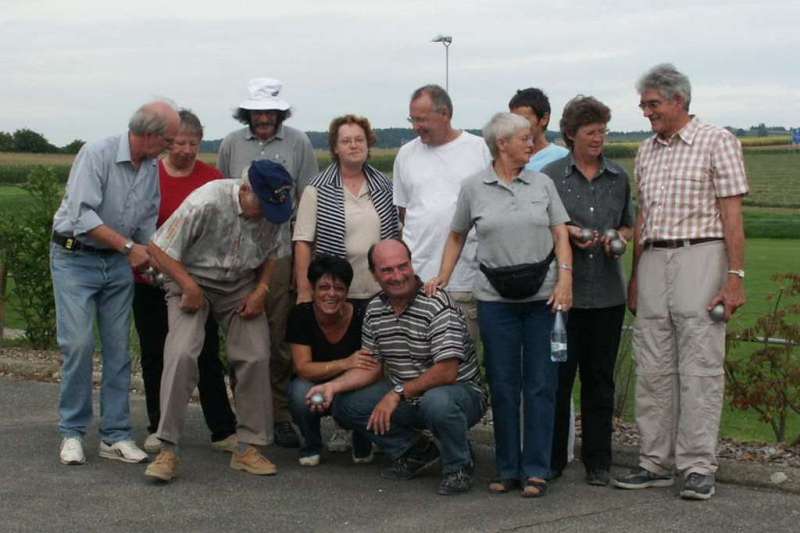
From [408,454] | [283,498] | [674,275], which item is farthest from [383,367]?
[674,275]

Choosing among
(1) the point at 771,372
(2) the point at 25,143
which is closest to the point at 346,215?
(1) the point at 771,372

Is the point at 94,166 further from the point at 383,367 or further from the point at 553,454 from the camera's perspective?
the point at 553,454

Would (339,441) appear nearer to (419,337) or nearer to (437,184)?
(419,337)

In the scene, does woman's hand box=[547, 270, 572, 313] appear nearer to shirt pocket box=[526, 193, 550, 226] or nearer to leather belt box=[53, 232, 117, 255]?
shirt pocket box=[526, 193, 550, 226]

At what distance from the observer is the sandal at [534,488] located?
6.53m

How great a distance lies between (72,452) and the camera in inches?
287

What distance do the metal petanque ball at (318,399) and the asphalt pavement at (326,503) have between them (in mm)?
400

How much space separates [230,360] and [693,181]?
2.63m

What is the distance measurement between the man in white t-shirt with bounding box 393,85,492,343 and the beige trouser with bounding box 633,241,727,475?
994 mm

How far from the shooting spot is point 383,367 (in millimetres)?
7047

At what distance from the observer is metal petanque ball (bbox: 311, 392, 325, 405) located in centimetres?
698

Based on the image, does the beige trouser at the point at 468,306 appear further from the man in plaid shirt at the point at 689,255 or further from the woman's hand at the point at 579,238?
the man in plaid shirt at the point at 689,255

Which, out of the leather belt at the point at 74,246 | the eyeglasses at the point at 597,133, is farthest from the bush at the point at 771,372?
the leather belt at the point at 74,246

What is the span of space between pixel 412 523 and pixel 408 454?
2.96 feet
